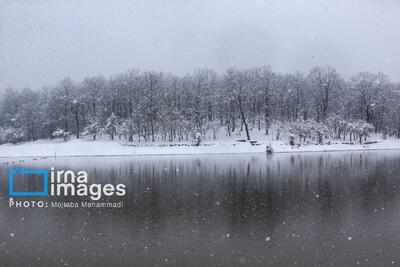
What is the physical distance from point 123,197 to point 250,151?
152 ft

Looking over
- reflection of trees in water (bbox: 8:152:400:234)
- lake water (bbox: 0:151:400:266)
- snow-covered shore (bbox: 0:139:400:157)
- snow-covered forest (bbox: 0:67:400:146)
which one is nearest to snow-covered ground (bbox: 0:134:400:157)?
snow-covered shore (bbox: 0:139:400:157)

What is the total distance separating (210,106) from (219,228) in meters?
82.0

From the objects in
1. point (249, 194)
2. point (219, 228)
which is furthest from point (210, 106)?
point (219, 228)

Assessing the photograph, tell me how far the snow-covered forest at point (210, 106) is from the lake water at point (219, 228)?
57192mm

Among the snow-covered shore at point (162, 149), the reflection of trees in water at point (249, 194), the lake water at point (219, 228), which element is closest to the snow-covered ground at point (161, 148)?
the snow-covered shore at point (162, 149)

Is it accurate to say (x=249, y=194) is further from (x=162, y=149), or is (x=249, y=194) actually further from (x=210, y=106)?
(x=210, y=106)

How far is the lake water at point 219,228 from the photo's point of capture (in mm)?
13648

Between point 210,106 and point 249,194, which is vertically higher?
point 210,106

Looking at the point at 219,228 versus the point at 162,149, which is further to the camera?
the point at 162,149

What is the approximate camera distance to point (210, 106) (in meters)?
98.3

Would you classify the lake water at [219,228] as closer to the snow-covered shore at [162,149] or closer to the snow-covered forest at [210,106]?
the snow-covered shore at [162,149]

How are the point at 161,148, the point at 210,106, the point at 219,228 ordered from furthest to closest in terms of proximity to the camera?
the point at 210,106 → the point at 161,148 → the point at 219,228

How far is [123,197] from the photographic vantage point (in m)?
24.9

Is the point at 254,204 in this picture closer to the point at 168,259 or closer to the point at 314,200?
the point at 314,200
